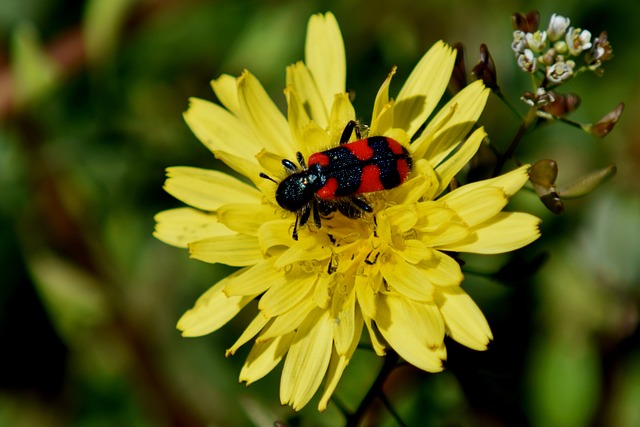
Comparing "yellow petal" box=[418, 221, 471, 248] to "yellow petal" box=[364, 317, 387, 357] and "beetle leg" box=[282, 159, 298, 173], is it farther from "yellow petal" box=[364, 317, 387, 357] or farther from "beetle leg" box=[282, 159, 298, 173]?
"beetle leg" box=[282, 159, 298, 173]

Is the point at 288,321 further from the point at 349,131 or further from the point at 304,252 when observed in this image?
the point at 349,131

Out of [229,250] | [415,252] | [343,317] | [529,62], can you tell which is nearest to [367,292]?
[343,317]

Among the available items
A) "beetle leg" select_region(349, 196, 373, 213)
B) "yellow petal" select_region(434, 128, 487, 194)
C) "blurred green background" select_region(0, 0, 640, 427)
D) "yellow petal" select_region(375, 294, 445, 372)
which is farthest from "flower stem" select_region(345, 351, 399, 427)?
"blurred green background" select_region(0, 0, 640, 427)

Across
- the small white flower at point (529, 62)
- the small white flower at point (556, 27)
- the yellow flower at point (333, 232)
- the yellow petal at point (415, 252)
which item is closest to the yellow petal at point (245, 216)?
the yellow flower at point (333, 232)

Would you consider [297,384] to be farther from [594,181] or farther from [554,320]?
[554,320]

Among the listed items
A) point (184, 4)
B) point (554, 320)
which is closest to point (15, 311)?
point (184, 4)

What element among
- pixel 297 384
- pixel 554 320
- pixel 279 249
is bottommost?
pixel 554 320

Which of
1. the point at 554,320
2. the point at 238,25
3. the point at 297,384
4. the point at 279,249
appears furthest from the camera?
the point at 238,25
